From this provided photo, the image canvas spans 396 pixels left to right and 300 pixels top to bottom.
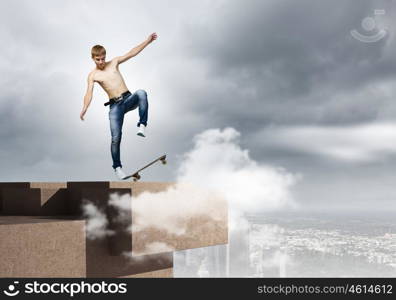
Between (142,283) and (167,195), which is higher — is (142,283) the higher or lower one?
the lower one

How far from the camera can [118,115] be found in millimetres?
11547

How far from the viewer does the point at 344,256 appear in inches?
3506

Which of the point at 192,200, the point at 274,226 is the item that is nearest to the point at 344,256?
the point at 274,226

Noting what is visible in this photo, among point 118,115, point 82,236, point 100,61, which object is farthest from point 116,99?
point 82,236

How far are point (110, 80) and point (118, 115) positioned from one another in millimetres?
853

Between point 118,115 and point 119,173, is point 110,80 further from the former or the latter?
point 119,173

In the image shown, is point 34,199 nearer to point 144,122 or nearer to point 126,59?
point 144,122

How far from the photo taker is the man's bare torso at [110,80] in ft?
37.9

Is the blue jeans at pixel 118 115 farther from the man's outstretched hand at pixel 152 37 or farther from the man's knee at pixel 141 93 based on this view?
the man's outstretched hand at pixel 152 37

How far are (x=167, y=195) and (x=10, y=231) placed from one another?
374 cm

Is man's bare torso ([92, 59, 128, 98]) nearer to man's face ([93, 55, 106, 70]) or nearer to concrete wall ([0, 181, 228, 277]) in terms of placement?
man's face ([93, 55, 106, 70])

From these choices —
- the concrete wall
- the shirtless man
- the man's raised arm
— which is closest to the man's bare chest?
the shirtless man

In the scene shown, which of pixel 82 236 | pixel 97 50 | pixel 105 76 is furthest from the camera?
pixel 105 76

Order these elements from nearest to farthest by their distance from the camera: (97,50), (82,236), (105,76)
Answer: (82,236), (97,50), (105,76)
